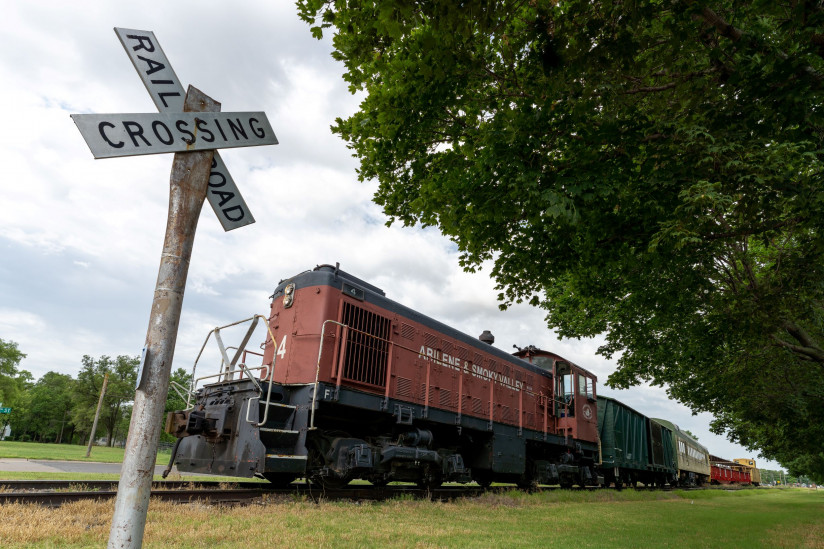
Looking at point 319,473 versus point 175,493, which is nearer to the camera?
point 175,493

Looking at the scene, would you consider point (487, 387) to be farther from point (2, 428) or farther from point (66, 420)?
point (66, 420)

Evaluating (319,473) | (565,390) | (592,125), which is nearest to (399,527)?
(319,473)

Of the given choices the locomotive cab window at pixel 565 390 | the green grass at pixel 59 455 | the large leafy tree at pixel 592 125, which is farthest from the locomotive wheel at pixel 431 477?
the green grass at pixel 59 455

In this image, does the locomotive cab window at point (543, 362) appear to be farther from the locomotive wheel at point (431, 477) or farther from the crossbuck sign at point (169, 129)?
the crossbuck sign at point (169, 129)

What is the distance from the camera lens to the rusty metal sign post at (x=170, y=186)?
2.52 metres

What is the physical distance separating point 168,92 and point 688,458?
120 ft

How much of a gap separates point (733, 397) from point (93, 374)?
70082mm

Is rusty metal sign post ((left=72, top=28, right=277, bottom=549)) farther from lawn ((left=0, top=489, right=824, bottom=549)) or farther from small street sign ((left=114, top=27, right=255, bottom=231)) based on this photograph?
lawn ((left=0, top=489, right=824, bottom=549))

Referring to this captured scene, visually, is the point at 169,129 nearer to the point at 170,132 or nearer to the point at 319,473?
the point at 170,132

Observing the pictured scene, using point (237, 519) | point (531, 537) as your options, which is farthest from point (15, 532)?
point (531, 537)

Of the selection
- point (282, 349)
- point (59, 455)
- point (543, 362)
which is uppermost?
point (543, 362)

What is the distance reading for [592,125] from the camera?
7.33 metres

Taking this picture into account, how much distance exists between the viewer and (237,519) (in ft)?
19.2

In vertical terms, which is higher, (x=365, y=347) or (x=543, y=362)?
(x=543, y=362)
